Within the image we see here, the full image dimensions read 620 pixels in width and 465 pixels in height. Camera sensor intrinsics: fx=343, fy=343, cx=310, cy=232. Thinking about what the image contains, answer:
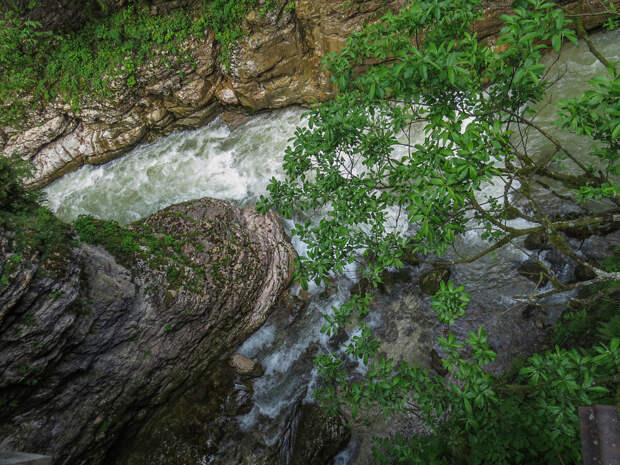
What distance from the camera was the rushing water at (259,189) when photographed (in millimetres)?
5930

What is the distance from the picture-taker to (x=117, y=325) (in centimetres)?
483

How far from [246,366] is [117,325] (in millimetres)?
2223

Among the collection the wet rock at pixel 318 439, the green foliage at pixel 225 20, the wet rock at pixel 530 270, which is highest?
the green foliage at pixel 225 20

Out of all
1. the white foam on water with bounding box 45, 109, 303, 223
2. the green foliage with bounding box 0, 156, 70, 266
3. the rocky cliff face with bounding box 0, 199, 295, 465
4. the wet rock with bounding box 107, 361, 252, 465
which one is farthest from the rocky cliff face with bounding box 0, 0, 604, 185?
the wet rock with bounding box 107, 361, 252, 465

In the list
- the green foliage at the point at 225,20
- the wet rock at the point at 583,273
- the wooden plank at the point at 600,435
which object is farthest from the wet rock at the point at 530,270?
the green foliage at the point at 225,20

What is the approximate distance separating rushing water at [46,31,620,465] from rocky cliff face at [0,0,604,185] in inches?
16.7

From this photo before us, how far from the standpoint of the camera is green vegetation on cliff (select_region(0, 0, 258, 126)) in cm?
902

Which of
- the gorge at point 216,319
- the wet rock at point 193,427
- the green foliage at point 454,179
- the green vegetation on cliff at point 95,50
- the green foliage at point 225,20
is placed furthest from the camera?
the green vegetation on cliff at point 95,50

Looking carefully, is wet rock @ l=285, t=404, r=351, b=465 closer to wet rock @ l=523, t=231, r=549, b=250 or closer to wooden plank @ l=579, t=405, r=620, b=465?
wooden plank @ l=579, t=405, r=620, b=465

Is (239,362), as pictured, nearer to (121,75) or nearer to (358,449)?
(358,449)

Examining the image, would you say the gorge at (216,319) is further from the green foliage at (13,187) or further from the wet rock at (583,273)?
the green foliage at (13,187)

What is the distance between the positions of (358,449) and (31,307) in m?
4.83

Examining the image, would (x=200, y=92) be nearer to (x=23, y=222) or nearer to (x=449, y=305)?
(x=23, y=222)

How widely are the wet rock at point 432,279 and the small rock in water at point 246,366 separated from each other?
129 inches
